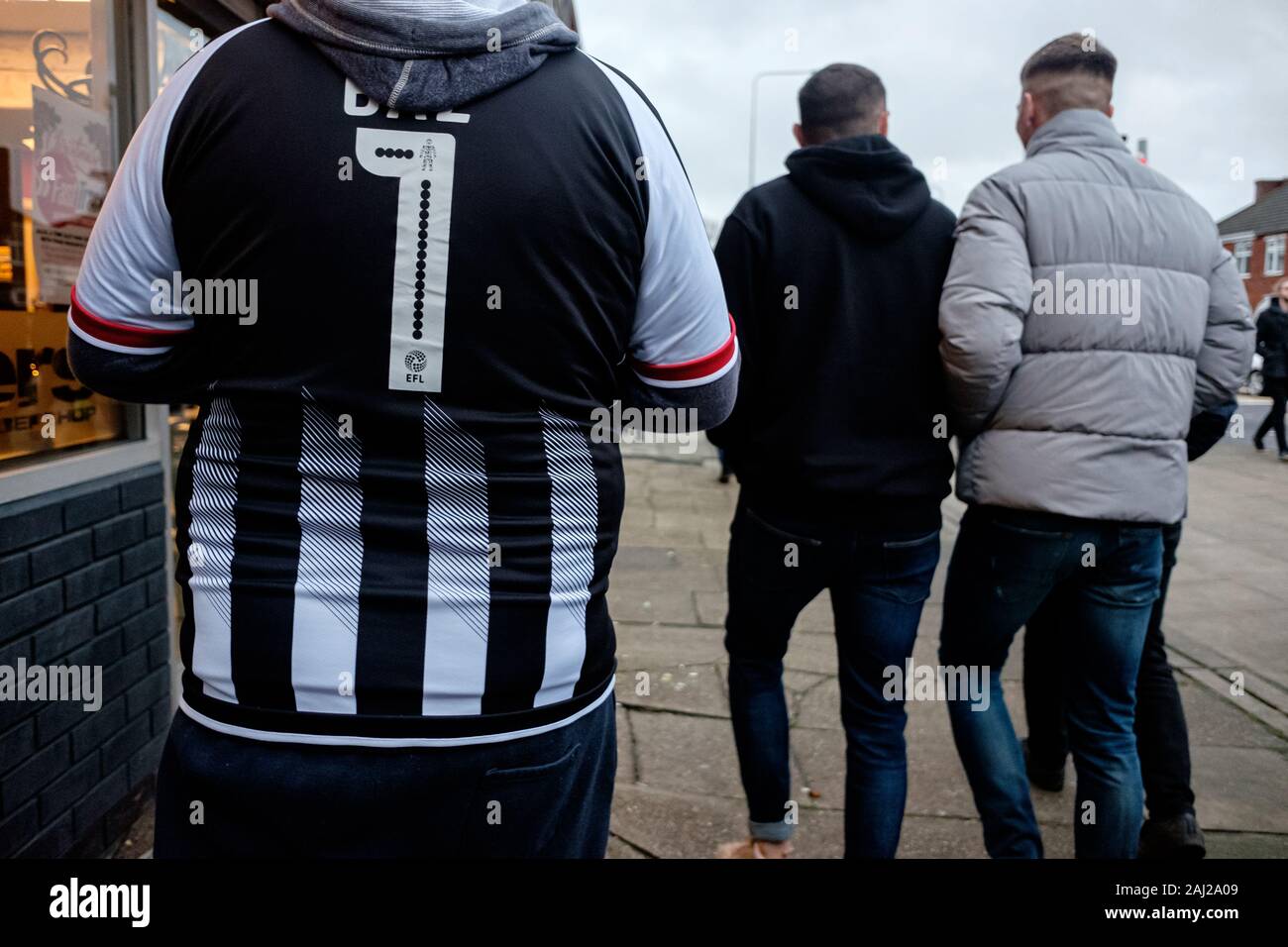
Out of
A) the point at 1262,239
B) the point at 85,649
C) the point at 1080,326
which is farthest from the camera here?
the point at 1262,239

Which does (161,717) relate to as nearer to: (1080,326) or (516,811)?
(516,811)

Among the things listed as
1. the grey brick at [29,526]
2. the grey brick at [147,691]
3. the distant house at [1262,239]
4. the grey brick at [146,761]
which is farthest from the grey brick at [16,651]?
the distant house at [1262,239]

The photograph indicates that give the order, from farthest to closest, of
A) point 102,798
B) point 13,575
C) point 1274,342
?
point 1274,342, point 102,798, point 13,575

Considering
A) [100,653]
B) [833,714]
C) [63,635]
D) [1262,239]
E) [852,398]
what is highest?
[1262,239]

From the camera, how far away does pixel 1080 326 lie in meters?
2.43

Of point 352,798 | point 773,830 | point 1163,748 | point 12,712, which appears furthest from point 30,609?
point 1163,748

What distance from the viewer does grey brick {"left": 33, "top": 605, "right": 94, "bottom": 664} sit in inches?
104

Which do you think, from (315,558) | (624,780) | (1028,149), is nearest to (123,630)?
(624,780)

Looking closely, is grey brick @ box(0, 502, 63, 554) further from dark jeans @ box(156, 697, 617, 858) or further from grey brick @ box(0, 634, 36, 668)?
dark jeans @ box(156, 697, 617, 858)

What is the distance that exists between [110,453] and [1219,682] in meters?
4.65

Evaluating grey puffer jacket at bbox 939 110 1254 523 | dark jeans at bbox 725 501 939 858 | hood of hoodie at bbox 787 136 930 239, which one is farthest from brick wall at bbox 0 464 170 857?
grey puffer jacket at bbox 939 110 1254 523

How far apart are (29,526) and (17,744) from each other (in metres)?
0.53

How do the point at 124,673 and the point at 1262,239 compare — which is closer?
the point at 124,673

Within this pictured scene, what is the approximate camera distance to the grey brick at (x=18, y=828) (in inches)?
99.4
